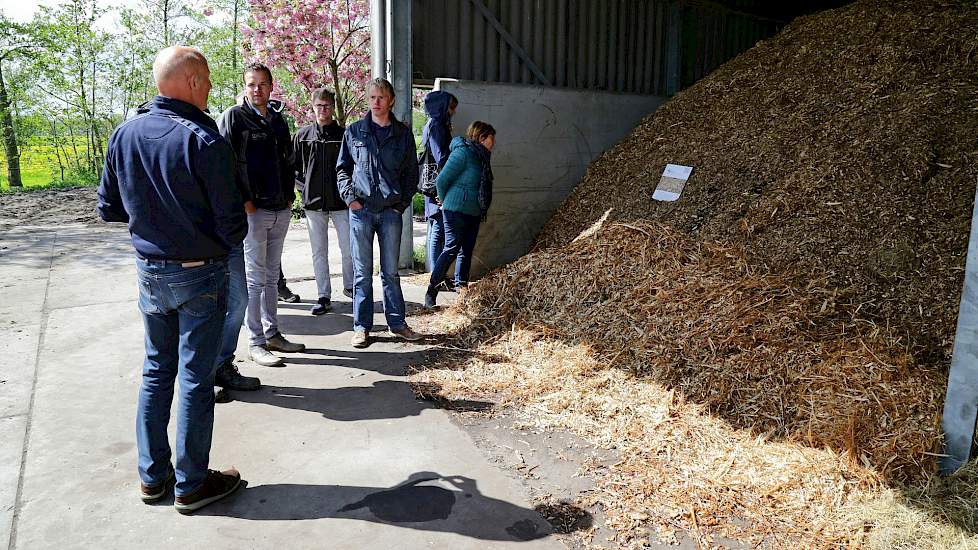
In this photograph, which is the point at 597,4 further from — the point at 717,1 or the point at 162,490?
the point at 162,490

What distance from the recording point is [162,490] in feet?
9.29

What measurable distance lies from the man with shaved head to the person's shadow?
0.18 m

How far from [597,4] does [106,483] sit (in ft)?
24.7

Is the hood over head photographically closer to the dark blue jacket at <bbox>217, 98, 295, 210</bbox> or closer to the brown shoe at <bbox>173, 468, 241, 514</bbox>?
the dark blue jacket at <bbox>217, 98, 295, 210</bbox>

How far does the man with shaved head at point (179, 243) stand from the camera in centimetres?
260

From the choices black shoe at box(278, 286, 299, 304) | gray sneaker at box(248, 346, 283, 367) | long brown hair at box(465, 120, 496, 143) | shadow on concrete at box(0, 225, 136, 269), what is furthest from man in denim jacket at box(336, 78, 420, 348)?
shadow on concrete at box(0, 225, 136, 269)

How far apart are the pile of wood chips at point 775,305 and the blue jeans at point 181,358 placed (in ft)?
5.55

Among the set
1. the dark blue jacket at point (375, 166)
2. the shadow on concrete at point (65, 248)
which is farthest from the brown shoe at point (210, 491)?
the shadow on concrete at point (65, 248)

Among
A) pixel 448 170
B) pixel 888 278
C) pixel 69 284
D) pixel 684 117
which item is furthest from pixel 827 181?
pixel 69 284

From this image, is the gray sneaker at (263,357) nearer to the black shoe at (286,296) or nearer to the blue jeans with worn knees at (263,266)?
the blue jeans with worn knees at (263,266)

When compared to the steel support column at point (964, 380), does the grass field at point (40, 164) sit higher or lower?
higher

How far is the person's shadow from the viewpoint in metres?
2.70

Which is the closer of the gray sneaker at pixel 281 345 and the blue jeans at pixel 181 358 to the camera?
the blue jeans at pixel 181 358

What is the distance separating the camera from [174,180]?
8.46 feet
